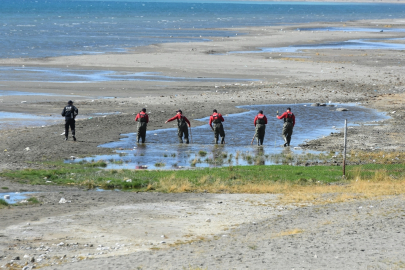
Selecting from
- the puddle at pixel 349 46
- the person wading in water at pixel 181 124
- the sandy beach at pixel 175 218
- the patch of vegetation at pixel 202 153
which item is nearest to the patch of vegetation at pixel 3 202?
the sandy beach at pixel 175 218

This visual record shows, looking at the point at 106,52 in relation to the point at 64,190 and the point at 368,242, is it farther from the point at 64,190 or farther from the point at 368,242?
the point at 368,242

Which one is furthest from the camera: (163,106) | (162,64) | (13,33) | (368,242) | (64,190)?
(13,33)

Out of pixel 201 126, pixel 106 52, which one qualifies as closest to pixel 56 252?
pixel 201 126

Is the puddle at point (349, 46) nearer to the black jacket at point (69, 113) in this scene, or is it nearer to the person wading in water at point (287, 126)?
the person wading in water at point (287, 126)

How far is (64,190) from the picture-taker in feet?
62.5

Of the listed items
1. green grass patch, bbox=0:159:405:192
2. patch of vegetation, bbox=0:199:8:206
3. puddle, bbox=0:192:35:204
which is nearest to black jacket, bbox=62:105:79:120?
green grass patch, bbox=0:159:405:192

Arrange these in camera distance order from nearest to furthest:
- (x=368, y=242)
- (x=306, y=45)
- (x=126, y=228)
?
1. (x=368, y=242)
2. (x=126, y=228)
3. (x=306, y=45)

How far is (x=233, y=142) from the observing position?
2833 cm

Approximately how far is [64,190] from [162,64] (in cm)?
3773

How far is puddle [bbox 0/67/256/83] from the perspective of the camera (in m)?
46.6

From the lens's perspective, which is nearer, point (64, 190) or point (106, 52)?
point (64, 190)

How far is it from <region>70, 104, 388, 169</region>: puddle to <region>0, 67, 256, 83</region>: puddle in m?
12.3

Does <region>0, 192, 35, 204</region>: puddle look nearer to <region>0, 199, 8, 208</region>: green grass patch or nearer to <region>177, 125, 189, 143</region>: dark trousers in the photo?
<region>0, 199, 8, 208</region>: green grass patch

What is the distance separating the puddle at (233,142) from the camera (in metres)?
23.9
